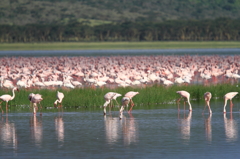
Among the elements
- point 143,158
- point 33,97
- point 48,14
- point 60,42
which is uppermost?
point 48,14

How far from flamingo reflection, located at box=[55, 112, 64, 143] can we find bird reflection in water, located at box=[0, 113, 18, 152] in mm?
1104

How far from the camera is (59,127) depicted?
17.4 meters

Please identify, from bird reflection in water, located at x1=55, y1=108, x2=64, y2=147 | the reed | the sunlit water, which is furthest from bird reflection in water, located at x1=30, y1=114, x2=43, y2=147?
the reed

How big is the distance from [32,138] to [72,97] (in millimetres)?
7518

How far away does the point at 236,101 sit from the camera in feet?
78.0

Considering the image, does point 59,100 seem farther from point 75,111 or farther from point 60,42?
point 60,42

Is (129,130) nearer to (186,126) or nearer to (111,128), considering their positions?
(111,128)

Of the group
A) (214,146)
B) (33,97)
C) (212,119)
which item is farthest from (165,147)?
(33,97)

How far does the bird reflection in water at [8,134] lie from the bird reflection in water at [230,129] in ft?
17.0

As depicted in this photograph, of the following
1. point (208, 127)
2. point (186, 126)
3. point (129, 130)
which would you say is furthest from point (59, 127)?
point (208, 127)

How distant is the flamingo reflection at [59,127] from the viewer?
50.9 feet

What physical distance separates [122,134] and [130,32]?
5501 inches

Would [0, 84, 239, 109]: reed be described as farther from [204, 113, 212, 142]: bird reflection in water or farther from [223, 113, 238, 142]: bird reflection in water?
[223, 113, 238, 142]: bird reflection in water

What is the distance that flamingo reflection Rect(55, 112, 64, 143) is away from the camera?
611 inches
